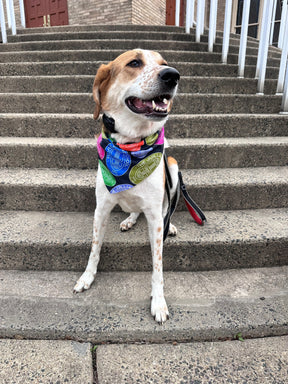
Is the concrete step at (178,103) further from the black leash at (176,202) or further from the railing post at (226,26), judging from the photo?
the black leash at (176,202)

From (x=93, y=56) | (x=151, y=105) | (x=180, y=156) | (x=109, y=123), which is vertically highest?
(x=93, y=56)

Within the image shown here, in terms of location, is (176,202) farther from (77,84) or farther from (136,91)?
(77,84)

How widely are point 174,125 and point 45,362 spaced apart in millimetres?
2327

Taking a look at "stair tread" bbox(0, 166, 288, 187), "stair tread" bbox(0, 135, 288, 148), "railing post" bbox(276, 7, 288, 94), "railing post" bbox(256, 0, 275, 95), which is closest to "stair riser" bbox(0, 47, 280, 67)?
"railing post" bbox(256, 0, 275, 95)

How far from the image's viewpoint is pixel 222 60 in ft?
13.1

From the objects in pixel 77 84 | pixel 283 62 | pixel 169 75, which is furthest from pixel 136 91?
pixel 283 62

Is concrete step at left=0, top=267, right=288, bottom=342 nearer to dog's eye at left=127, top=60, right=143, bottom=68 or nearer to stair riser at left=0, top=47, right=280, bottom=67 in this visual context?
dog's eye at left=127, top=60, right=143, bottom=68

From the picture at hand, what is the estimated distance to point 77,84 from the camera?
3404 millimetres

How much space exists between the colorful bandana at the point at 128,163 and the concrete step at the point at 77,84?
84.2 inches

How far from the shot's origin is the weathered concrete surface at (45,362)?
121 cm

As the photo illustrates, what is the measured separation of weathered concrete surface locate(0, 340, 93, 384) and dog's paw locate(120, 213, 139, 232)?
83 cm

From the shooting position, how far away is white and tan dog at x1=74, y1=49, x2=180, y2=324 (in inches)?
A: 53.6

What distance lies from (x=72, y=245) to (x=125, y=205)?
1.65 ft

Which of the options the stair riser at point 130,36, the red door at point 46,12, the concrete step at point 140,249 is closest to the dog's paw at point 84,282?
the concrete step at point 140,249
